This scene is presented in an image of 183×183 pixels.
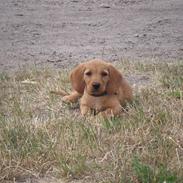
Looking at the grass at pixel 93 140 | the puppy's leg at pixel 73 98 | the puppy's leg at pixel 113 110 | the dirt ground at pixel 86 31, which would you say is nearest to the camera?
the grass at pixel 93 140

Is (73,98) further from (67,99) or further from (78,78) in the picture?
(78,78)

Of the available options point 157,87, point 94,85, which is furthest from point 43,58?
point 94,85

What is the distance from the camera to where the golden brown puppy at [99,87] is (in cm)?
551

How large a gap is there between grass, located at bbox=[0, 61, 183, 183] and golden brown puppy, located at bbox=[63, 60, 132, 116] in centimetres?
14

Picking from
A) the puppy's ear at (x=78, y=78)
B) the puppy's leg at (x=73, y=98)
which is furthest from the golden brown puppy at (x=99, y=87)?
the puppy's leg at (x=73, y=98)

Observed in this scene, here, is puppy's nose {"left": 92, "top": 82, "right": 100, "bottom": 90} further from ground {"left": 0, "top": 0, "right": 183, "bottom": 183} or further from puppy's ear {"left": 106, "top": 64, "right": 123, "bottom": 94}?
ground {"left": 0, "top": 0, "right": 183, "bottom": 183}

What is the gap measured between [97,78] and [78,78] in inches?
9.9

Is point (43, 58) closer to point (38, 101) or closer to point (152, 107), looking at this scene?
point (38, 101)

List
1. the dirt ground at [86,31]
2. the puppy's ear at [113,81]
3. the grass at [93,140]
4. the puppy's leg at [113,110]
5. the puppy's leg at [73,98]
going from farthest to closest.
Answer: the dirt ground at [86,31] < the puppy's leg at [73,98] < the puppy's ear at [113,81] < the puppy's leg at [113,110] < the grass at [93,140]

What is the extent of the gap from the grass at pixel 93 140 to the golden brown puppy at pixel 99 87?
14 centimetres

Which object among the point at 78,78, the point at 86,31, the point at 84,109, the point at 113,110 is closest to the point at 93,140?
the point at 113,110

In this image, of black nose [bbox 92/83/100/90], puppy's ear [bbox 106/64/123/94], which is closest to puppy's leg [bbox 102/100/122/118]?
puppy's ear [bbox 106/64/123/94]

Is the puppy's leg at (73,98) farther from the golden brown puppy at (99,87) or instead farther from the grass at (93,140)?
the golden brown puppy at (99,87)

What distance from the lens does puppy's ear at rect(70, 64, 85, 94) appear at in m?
5.62
